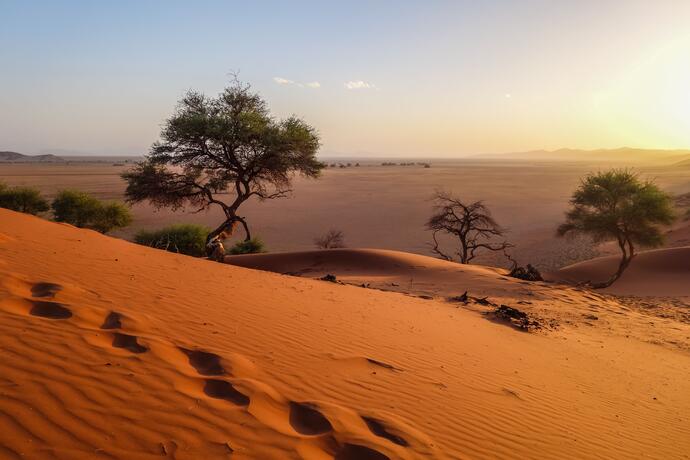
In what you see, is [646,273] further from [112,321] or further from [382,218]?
[382,218]

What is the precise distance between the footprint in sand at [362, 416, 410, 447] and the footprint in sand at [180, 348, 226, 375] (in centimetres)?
133

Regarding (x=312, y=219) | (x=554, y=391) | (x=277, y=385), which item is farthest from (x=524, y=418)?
(x=312, y=219)

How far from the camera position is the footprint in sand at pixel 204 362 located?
13.0 feet

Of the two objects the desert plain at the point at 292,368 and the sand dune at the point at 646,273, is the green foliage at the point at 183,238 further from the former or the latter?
the sand dune at the point at 646,273

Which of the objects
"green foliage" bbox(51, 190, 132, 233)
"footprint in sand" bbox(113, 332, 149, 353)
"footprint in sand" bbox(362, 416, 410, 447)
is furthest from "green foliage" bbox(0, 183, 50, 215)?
"footprint in sand" bbox(362, 416, 410, 447)

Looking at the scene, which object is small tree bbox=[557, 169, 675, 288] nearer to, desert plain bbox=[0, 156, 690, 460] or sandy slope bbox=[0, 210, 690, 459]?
desert plain bbox=[0, 156, 690, 460]

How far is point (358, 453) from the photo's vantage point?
3.16m

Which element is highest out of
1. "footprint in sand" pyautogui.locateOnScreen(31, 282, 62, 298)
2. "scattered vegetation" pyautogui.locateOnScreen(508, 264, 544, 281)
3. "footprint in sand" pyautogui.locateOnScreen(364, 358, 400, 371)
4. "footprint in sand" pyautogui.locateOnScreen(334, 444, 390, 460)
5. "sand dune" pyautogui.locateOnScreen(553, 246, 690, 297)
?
"footprint in sand" pyautogui.locateOnScreen(31, 282, 62, 298)

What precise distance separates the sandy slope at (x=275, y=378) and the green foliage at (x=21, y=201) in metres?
20.3

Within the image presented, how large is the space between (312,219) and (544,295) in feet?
80.2

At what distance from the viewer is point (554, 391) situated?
17.6 ft

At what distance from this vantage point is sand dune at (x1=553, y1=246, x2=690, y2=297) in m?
16.5

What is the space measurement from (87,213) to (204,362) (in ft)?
78.4

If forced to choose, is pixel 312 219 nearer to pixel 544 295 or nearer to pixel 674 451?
pixel 544 295
